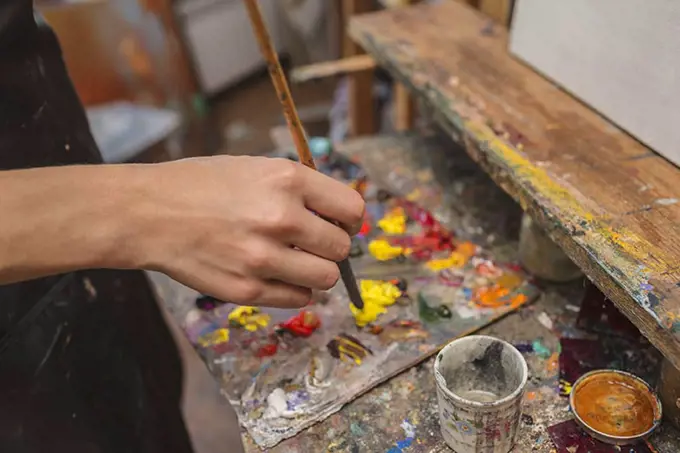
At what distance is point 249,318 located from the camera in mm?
1044

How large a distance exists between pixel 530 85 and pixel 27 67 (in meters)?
0.83

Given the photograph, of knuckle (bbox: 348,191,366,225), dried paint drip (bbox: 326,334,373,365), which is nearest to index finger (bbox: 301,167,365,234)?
knuckle (bbox: 348,191,366,225)

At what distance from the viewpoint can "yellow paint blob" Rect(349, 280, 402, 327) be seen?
1007 millimetres

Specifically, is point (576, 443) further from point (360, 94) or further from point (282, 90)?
point (360, 94)

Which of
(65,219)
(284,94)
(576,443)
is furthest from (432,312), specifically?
(65,219)

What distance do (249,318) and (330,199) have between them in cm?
41

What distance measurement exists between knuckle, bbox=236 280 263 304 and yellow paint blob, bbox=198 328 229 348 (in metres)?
0.35

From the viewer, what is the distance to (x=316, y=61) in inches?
130

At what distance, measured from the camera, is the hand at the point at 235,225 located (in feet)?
2.13

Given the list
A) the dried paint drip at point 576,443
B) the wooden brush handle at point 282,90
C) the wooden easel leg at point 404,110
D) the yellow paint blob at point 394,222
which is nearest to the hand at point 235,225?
the wooden brush handle at point 282,90

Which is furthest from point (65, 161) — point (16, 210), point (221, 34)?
point (221, 34)

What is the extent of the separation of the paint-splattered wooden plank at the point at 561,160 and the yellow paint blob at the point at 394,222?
0.19 m

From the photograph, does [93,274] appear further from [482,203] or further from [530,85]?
[530,85]

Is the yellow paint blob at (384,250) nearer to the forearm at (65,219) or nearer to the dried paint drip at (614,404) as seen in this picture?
the dried paint drip at (614,404)
